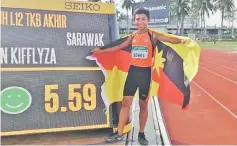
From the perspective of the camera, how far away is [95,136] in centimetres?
585

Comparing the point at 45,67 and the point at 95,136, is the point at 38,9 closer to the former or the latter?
the point at 45,67

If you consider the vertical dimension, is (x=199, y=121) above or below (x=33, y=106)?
below

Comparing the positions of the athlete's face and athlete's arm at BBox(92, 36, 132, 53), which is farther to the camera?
athlete's arm at BBox(92, 36, 132, 53)

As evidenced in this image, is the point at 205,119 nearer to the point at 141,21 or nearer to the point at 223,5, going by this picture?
the point at 141,21

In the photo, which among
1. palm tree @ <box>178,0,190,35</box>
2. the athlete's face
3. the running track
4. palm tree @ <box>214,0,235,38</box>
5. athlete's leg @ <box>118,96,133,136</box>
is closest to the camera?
the athlete's face

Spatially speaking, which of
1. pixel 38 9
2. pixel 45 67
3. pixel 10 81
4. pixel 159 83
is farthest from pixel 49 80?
pixel 159 83

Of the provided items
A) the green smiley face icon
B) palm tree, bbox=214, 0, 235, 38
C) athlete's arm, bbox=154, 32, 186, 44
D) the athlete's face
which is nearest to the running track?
athlete's arm, bbox=154, 32, 186, 44

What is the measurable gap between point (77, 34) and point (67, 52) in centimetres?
29

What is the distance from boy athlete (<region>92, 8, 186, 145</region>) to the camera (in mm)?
5363

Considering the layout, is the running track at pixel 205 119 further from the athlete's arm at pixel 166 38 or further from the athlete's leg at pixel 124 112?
the athlete's arm at pixel 166 38

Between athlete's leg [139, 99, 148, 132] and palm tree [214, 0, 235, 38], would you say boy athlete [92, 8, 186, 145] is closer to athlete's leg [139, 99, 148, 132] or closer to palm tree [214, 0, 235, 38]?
athlete's leg [139, 99, 148, 132]

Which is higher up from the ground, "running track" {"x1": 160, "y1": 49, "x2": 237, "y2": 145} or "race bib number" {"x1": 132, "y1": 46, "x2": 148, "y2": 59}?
"race bib number" {"x1": 132, "y1": 46, "x2": 148, "y2": 59}

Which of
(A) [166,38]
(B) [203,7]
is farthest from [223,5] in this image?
(A) [166,38]

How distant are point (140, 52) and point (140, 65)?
176 mm
